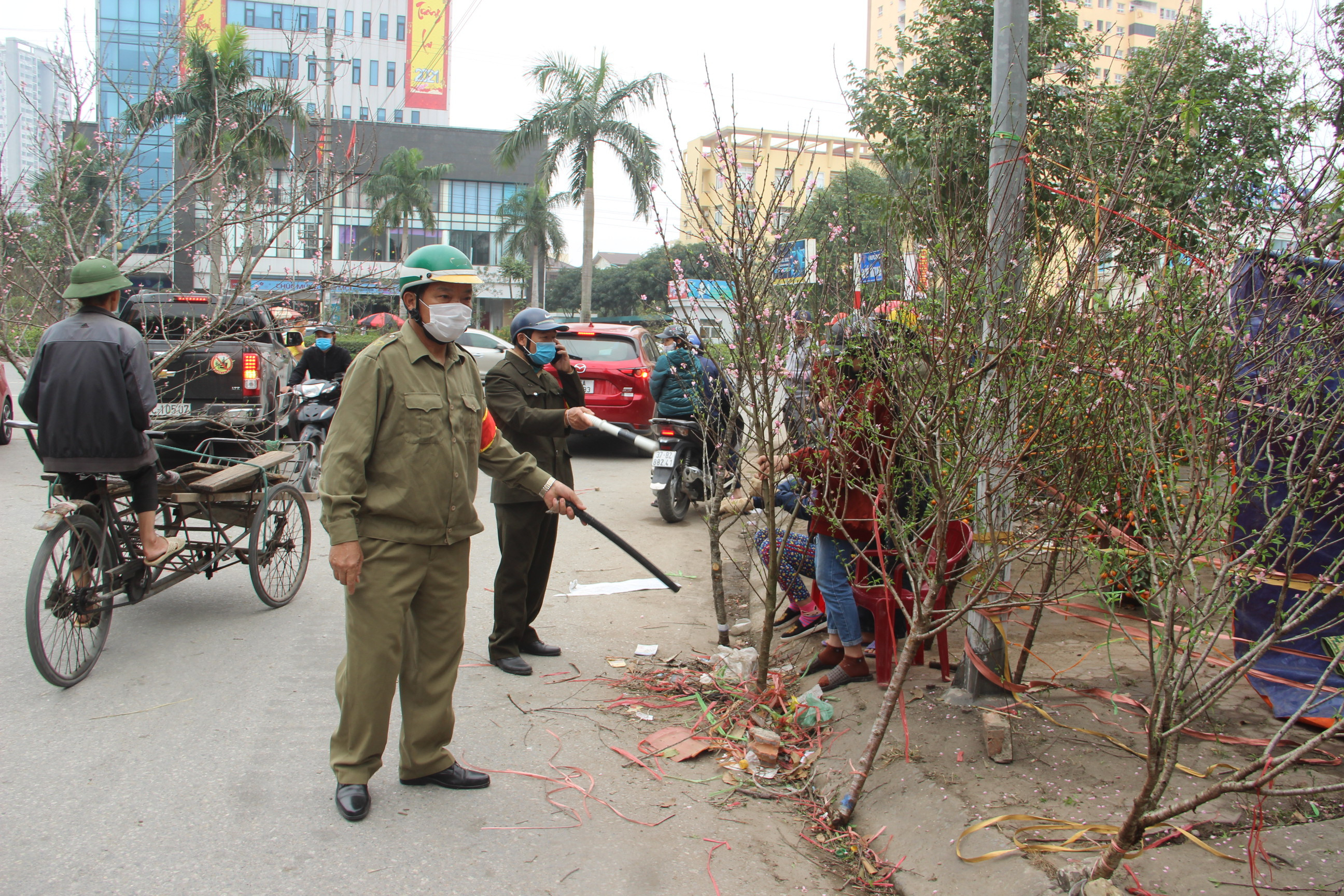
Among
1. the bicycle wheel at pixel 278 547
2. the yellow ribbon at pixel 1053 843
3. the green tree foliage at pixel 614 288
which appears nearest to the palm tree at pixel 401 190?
the green tree foliage at pixel 614 288

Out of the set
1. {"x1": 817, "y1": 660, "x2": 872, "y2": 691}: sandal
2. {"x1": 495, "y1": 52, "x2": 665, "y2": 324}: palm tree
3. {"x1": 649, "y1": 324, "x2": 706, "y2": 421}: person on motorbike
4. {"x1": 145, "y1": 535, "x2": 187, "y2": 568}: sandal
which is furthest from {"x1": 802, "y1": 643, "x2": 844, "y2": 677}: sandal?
{"x1": 495, "y1": 52, "x2": 665, "y2": 324}: palm tree

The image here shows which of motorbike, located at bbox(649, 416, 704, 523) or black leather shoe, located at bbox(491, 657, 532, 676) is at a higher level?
motorbike, located at bbox(649, 416, 704, 523)

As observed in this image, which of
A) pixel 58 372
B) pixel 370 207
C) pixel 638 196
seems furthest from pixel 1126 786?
pixel 370 207

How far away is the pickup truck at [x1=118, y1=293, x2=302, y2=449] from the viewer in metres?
9.30

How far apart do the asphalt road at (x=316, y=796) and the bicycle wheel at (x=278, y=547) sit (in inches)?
14.3

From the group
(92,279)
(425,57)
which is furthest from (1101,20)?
(92,279)

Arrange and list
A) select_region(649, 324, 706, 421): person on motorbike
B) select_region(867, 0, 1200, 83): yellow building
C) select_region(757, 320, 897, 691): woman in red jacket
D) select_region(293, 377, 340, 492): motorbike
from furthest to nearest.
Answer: select_region(293, 377, 340, 492): motorbike < select_region(649, 324, 706, 421): person on motorbike < select_region(867, 0, 1200, 83): yellow building < select_region(757, 320, 897, 691): woman in red jacket

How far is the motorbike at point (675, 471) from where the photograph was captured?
350 inches

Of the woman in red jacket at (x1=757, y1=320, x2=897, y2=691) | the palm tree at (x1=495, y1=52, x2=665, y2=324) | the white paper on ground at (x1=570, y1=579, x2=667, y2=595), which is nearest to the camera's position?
the woman in red jacket at (x1=757, y1=320, x2=897, y2=691)

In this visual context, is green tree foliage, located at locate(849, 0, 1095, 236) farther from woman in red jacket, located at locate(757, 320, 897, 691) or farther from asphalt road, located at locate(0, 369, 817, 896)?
asphalt road, located at locate(0, 369, 817, 896)

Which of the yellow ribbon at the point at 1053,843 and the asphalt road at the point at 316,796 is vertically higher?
the yellow ribbon at the point at 1053,843

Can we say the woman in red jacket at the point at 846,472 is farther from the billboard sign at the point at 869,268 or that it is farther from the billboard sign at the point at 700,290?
the billboard sign at the point at 700,290

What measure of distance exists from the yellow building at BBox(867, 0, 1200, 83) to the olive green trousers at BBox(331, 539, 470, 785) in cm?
383

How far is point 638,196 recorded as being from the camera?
29.1m
